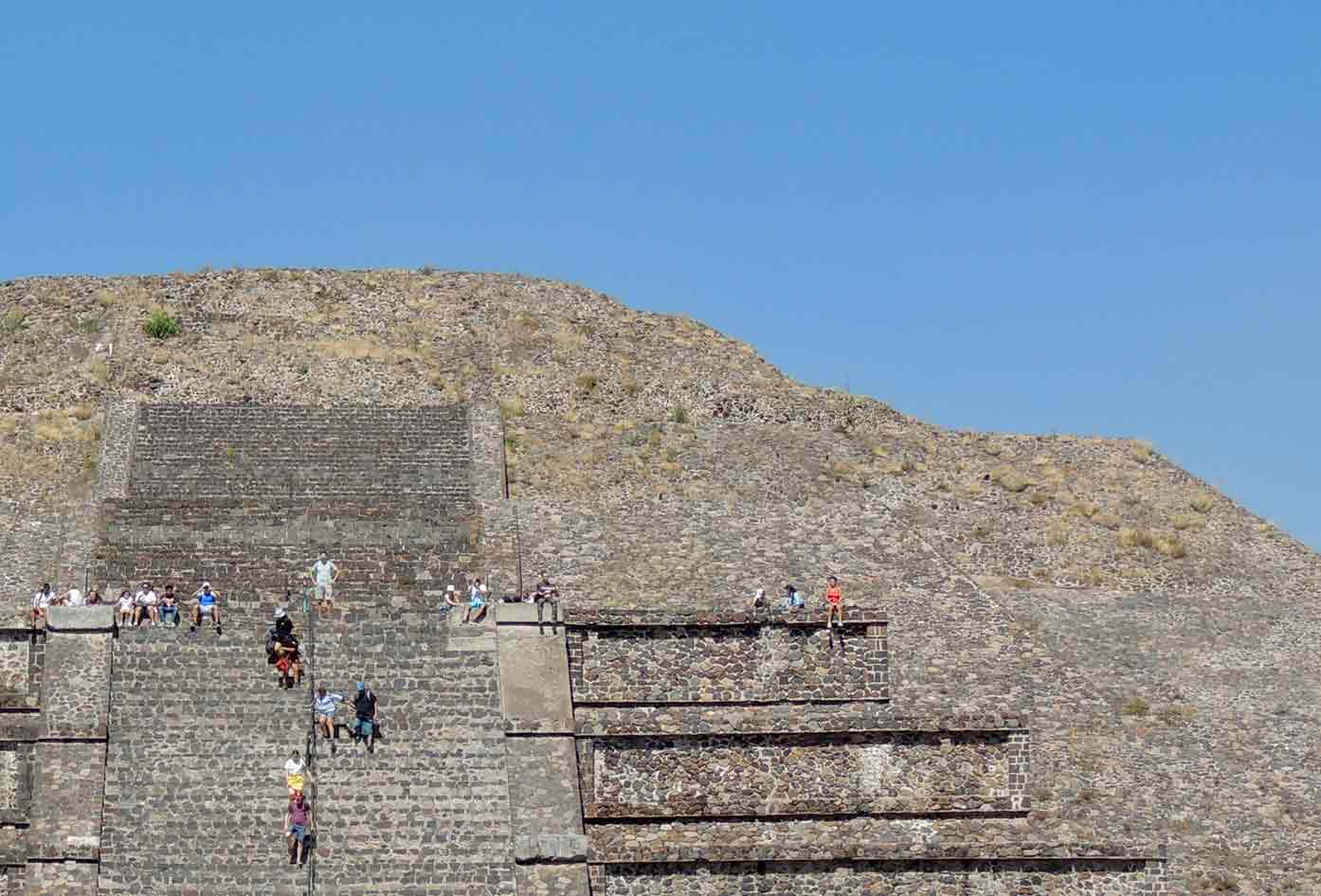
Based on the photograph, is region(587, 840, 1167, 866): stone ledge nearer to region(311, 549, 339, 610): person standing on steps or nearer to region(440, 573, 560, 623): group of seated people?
region(440, 573, 560, 623): group of seated people

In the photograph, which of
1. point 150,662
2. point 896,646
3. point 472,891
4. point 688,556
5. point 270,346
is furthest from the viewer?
point 270,346

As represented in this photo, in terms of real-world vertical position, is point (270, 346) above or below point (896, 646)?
above

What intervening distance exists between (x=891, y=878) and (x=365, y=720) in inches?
248

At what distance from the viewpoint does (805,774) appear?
30406 mm

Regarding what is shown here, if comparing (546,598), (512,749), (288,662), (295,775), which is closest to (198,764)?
(295,775)

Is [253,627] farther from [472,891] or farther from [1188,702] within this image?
[1188,702]

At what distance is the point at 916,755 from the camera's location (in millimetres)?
30594

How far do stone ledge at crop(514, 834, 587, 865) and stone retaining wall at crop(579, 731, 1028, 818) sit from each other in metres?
2.08

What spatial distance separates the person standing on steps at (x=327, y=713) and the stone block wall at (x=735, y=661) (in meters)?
3.92

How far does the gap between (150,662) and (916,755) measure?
9272 mm

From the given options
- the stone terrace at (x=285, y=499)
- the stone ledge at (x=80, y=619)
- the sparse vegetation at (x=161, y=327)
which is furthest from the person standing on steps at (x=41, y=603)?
the sparse vegetation at (x=161, y=327)

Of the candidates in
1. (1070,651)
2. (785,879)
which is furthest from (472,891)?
(1070,651)

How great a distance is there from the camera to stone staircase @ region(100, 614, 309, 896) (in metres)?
26.9

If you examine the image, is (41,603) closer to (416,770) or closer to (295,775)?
(295,775)
